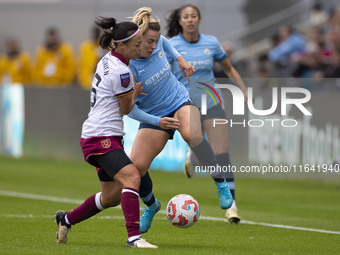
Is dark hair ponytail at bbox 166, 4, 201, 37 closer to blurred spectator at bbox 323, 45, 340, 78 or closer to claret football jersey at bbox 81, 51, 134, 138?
claret football jersey at bbox 81, 51, 134, 138

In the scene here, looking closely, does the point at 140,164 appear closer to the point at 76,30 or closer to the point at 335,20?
the point at 335,20

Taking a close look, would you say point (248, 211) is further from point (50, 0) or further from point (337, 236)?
point (50, 0)

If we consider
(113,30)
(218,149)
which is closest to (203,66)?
(218,149)

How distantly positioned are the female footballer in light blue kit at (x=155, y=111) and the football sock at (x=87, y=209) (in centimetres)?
67

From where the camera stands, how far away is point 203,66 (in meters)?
10.6

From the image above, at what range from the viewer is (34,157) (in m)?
20.2

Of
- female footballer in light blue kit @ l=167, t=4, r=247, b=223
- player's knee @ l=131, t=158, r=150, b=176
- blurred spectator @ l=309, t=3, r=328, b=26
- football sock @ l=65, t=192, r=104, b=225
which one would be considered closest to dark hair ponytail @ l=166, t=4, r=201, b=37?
female footballer in light blue kit @ l=167, t=4, r=247, b=223

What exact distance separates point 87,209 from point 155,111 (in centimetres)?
136

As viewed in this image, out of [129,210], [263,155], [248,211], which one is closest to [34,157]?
[263,155]

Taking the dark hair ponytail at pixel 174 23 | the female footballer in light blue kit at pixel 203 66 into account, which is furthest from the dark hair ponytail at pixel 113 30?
the dark hair ponytail at pixel 174 23

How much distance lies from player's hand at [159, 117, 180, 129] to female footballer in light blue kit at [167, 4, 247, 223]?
213 centimetres

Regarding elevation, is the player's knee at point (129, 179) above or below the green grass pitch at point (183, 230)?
above

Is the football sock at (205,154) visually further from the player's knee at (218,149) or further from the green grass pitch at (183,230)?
the player's knee at (218,149)

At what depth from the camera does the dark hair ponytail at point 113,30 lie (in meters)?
7.63
